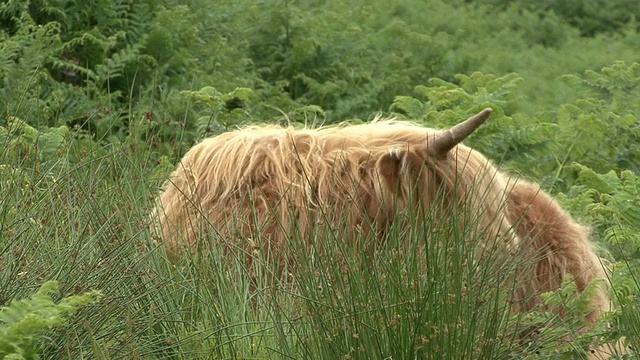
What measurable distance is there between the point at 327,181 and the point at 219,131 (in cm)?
253

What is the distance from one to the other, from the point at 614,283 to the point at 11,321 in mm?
1776

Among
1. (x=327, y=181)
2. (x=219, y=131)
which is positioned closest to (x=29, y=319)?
(x=327, y=181)

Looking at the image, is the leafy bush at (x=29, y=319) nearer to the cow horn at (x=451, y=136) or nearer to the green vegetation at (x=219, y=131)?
the green vegetation at (x=219, y=131)

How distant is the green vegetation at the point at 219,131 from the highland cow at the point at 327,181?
176 mm

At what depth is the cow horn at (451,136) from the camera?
377 cm

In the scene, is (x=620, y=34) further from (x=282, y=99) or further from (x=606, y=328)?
(x=606, y=328)

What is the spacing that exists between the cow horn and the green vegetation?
40 cm

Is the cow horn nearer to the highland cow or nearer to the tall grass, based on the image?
the highland cow

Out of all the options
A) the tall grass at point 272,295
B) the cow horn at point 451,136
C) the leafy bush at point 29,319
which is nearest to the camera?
the leafy bush at point 29,319

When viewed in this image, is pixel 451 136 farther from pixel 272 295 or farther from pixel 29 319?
pixel 29 319

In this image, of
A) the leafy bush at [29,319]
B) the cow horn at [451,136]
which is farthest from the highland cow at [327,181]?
the leafy bush at [29,319]

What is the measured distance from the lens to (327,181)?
162 inches

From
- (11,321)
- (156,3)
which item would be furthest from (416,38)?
(11,321)

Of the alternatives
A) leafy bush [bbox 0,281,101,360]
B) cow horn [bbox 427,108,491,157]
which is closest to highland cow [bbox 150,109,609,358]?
cow horn [bbox 427,108,491,157]
